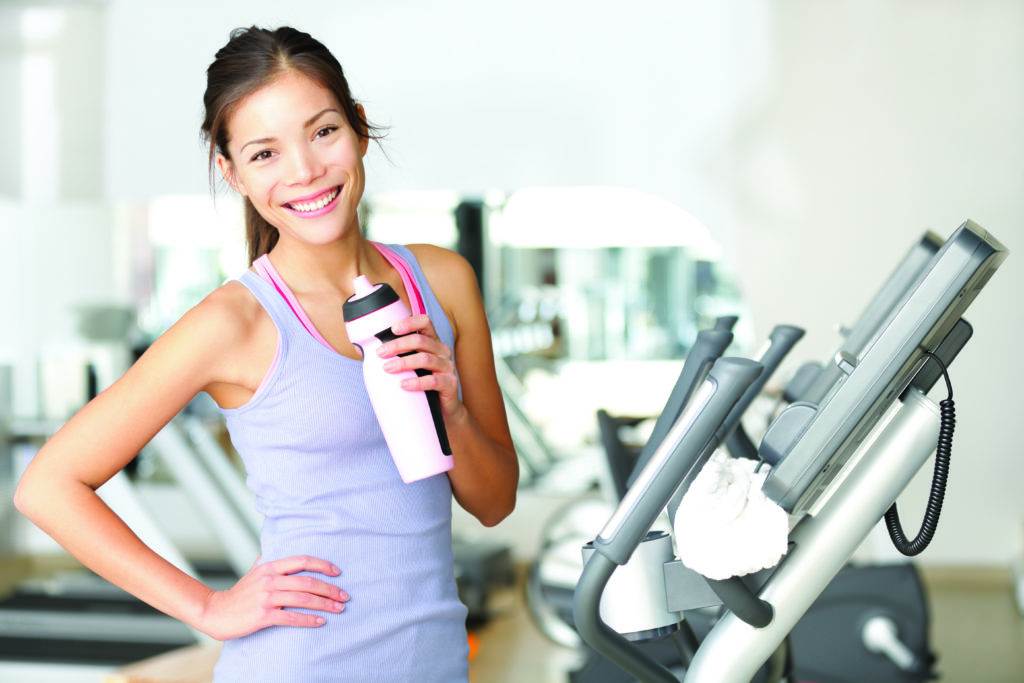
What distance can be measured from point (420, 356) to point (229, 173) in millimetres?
357

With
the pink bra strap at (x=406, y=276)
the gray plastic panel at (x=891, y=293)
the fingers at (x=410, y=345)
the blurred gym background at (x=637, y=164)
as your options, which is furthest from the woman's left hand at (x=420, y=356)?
the blurred gym background at (x=637, y=164)

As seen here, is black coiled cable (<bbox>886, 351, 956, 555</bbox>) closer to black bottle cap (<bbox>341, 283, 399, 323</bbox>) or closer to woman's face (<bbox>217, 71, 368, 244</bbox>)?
black bottle cap (<bbox>341, 283, 399, 323</bbox>)

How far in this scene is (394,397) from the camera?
1.07 m

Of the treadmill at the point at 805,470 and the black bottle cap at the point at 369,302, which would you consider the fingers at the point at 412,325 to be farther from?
the treadmill at the point at 805,470

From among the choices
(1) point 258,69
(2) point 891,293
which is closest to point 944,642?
(2) point 891,293

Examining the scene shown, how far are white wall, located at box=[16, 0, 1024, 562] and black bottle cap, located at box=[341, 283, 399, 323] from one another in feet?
9.10

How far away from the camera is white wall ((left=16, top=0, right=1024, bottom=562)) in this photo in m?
3.80

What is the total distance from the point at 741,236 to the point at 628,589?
3.05 m

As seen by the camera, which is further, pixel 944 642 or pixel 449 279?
pixel 944 642

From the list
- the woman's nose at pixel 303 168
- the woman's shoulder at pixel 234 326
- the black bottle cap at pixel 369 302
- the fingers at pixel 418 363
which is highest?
the woman's nose at pixel 303 168

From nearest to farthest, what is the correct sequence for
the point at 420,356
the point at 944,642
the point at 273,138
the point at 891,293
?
1. the point at 420,356
2. the point at 273,138
3. the point at 891,293
4. the point at 944,642

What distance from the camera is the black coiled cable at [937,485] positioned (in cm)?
106

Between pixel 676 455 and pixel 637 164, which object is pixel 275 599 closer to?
pixel 676 455

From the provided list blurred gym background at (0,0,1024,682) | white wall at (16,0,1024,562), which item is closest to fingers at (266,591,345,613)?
blurred gym background at (0,0,1024,682)
